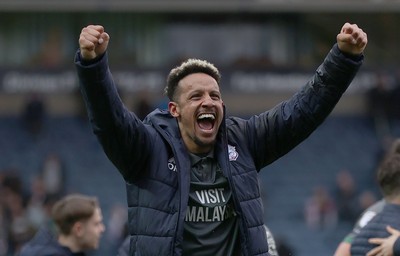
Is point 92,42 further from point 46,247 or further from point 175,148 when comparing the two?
point 46,247

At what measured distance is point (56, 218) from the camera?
21.6 ft

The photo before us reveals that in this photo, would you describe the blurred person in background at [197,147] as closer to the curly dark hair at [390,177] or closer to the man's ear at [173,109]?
the man's ear at [173,109]

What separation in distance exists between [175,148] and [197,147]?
0.12 metres

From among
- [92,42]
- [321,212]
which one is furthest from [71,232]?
[321,212]

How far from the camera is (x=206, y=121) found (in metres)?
4.80

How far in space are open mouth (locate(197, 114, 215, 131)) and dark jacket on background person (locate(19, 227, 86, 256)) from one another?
183 centimetres

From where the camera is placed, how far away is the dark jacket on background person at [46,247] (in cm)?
623

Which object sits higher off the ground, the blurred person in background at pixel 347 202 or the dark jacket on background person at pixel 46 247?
the dark jacket on background person at pixel 46 247

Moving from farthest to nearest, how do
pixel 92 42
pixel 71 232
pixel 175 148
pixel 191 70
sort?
pixel 71 232, pixel 191 70, pixel 175 148, pixel 92 42

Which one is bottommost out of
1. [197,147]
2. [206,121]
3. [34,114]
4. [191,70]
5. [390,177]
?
[390,177]

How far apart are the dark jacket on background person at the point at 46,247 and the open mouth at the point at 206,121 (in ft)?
6.00

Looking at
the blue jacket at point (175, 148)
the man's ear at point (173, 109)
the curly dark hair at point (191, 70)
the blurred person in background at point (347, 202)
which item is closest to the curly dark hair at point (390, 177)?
the blue jacket at point (175, 148)

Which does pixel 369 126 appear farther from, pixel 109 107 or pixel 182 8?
pixel 109 107

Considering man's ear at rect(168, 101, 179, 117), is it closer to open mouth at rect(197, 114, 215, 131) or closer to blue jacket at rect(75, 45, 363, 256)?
blue jacket at rect(75, 45, 363, 256)
